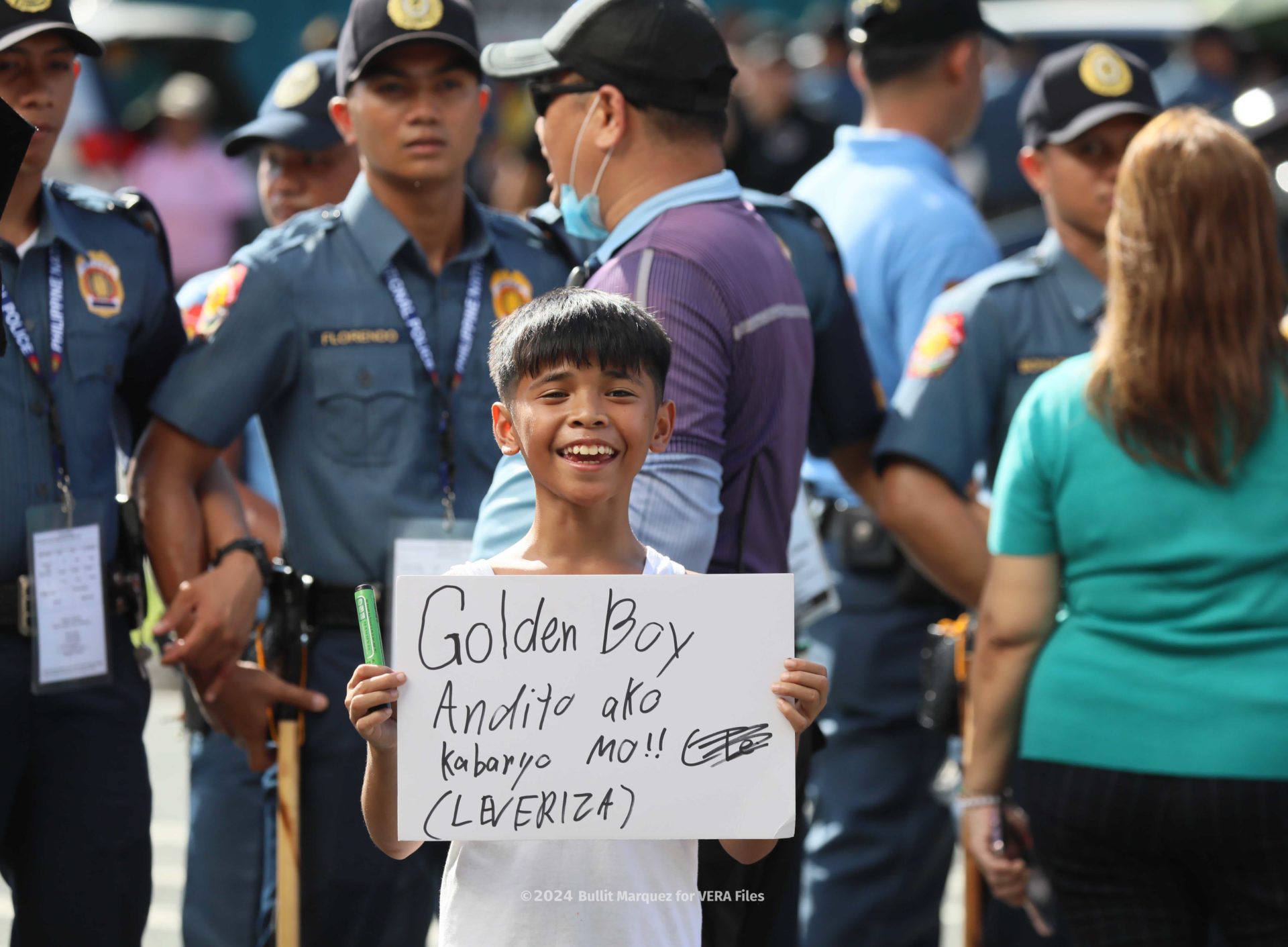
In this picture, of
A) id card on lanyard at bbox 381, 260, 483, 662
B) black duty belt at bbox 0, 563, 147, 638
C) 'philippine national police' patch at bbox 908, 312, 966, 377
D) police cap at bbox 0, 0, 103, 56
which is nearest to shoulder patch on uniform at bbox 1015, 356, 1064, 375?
'philippine national police' patch at bbox 908, 312, 966, 377

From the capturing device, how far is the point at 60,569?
3.50m

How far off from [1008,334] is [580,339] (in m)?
1.84

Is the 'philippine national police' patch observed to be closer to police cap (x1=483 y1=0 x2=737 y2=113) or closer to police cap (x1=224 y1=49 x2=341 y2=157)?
police cap (x1=483 y1=0 x2=737 y2=113)

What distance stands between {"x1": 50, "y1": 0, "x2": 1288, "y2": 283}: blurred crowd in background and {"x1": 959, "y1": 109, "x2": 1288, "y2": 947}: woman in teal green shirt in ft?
21.6

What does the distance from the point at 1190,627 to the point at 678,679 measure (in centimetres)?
113

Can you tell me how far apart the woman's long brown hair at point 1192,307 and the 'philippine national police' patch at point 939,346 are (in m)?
0.83

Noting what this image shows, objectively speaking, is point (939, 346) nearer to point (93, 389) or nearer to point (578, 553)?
point (578, 553)

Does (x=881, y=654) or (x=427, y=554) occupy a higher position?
(x=427, y=554)

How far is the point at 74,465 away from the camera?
11.8 ft

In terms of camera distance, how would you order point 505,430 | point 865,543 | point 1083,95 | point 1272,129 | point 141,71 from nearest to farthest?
point 505,430 < point 1083,95 < point 865,543 < point 1272,129 < point 141,71

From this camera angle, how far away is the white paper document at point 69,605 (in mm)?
3457

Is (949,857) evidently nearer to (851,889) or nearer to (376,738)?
(851,889)

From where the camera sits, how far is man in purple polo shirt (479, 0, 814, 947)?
3.03 m

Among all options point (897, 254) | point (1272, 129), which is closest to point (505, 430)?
point (897, 254)
